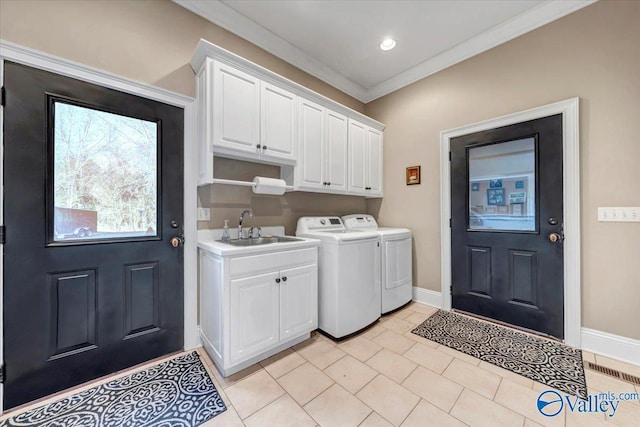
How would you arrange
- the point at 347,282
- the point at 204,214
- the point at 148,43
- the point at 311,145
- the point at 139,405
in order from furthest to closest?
the point at 311,145, the point at 347,282, the point at 204,214, the point at 148,43, the point at 139,405

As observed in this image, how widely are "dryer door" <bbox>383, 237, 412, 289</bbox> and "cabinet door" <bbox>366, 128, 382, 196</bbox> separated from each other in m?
0.81

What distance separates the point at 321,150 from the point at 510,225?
6.75ft

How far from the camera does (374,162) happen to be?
11.0 feet

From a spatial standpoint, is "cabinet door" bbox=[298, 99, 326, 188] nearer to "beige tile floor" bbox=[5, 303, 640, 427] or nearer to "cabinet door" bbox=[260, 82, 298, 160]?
"cabinet door" bbox=[260, 82, 298, 160]

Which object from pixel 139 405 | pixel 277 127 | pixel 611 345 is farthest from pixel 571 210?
pixel 139 405

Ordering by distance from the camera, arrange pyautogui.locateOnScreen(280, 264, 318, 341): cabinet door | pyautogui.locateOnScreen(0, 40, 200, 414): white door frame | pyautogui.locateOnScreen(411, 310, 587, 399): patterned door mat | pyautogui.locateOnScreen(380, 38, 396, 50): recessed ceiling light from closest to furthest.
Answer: pyautogui.locateOnScreen(411, 310, 587, 399): patterned door mat, pyautogui.locateOnScreen(0, 40, 200, 414): white door frame, pyautogui.locateOnScreen(280, 264, 318, 341): cabinet door, pyautogui.locateOnScreen(380, 38, 396, 50): recessed ceiling light

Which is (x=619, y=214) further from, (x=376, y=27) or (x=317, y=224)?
(x=376, y=27)

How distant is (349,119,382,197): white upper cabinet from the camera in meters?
3.05

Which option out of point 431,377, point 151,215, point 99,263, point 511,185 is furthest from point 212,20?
point 431,377

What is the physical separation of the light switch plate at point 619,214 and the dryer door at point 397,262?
1.60 m

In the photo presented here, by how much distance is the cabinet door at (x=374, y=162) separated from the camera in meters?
3.26

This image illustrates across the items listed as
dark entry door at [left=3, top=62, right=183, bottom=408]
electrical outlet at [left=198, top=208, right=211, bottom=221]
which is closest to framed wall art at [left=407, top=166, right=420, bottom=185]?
electrical outlet at [left=198, top=208, right=211, bottom=221]

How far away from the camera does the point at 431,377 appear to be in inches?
67.7

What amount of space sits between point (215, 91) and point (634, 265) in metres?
3.46
